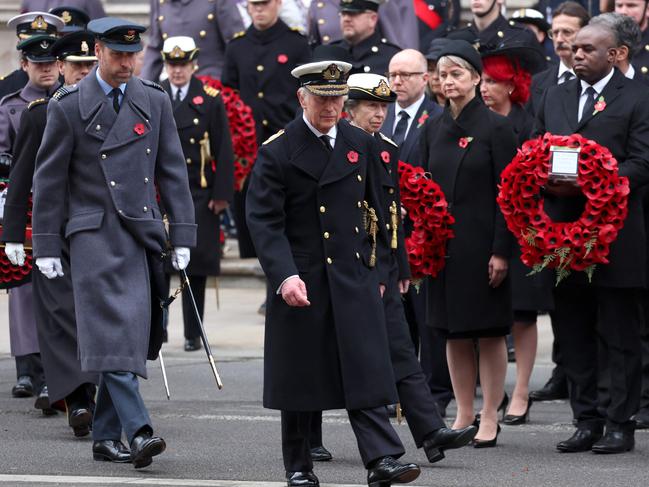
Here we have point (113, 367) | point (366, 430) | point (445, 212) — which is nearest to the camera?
point (366, 430)

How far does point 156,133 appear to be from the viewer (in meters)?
9.27

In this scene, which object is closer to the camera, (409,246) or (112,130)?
(112,130)

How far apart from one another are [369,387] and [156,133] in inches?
73.9

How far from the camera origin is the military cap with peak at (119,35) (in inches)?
355

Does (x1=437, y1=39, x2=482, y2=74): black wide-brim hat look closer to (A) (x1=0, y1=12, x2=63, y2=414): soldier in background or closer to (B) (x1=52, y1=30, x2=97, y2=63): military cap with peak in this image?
(B) (x1=52, y1=30, x2=97, y2=63): military cap with peak

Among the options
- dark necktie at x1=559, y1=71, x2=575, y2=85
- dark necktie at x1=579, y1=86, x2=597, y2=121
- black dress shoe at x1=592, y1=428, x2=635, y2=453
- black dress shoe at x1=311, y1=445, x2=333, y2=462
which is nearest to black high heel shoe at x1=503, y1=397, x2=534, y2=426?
black dress shoe at x1=592, y1=428, x2=635, y2=453

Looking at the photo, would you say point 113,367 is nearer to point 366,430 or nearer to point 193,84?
point 366,430

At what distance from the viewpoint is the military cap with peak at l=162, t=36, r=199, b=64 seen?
13.6 m

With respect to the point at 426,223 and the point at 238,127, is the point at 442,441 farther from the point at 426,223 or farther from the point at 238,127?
the point at 238,127

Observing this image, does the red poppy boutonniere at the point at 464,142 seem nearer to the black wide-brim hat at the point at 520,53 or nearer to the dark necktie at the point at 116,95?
the black wide-brim hat at the point at 520,53

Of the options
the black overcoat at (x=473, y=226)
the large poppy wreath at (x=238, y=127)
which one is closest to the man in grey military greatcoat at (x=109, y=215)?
the black overcoat at (x=473, y=226)

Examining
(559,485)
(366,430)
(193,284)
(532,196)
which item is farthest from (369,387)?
(193,284)

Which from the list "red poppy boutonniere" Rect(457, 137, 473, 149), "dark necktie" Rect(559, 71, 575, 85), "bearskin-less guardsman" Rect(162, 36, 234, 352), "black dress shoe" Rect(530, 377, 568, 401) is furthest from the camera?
"bearskin-less guardsman" Rect(162, 36, 234, 352)

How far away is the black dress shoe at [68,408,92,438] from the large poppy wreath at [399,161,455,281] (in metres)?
1.90
